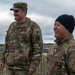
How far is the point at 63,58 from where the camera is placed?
4270 millimetres

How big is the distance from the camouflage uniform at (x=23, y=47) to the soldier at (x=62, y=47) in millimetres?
2102

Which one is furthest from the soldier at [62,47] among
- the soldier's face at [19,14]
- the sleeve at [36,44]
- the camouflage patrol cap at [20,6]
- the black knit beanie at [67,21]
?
the camouflage patrol cap at [20,6]

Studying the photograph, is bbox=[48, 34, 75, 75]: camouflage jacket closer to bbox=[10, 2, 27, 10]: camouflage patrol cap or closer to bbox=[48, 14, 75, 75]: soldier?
bbox=[48, 14, 75, 75]: soldier

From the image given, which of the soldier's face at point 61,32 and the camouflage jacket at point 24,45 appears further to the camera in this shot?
the camouflage jacket at point 24,45

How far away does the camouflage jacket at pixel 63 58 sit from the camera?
4.15 meters

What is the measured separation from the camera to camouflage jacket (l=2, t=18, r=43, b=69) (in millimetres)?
6586

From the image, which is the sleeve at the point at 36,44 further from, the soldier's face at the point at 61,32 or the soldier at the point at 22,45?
the soldier's face at the point at 61,32

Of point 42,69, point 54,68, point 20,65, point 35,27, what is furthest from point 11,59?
point 42,69

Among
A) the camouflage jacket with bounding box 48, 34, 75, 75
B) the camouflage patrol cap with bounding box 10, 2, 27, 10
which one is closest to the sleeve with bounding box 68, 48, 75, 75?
the camouflage jacket with bounding box 48, 34, 75, 75

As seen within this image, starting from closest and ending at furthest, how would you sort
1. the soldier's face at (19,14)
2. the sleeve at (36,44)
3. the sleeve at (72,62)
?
the sleeve at (72,62) → the sleeve at (36,44) → the soldier's face at (19,14)

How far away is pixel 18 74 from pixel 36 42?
2.18 ft

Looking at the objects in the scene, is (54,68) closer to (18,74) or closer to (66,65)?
(66,65)

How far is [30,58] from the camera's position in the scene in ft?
22.0

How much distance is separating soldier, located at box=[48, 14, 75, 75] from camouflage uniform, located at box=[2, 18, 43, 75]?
210 cm
